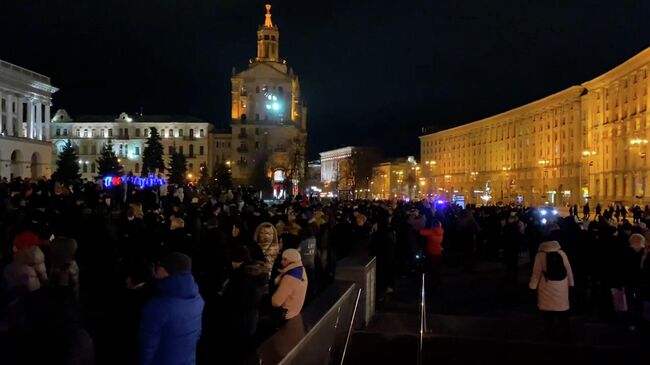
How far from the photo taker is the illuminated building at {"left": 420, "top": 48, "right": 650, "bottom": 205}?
244ft

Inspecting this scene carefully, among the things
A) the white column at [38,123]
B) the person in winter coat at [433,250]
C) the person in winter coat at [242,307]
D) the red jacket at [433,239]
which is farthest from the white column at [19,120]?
the person in winter coat at [242,307]

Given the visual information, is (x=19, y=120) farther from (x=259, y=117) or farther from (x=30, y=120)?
(x=259, y=117)

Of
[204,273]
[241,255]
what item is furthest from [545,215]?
[241,255]

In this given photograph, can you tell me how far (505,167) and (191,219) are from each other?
4459 inches

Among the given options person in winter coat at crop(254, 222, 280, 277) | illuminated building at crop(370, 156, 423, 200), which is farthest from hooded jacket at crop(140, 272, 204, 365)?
illuminated building at crop(370, 156, 423, 200)

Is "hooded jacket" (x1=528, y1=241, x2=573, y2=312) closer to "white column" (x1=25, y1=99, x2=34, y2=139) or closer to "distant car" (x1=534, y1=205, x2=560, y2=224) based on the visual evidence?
"distant car" (x1=534, y1=205, x2=560, y2=224)

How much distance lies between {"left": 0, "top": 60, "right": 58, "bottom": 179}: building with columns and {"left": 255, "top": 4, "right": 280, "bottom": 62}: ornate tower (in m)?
53.4

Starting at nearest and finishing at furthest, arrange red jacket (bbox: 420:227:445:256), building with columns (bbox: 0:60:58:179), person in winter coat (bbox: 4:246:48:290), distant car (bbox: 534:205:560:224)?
person in winter coat (bbox: 4:246:48:290) < red jacket (bbox: 420:227:445:256) < distant car (bbox: 534:205:560:224) < building with columns (bbox: 0:60:58:179)

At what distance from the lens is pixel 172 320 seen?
16.8ft

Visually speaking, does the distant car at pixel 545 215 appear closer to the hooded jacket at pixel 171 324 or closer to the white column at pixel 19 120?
the hooded jacket at pixel 171 324

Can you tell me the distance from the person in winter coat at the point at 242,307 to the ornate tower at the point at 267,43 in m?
129

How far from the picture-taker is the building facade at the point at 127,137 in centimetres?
12750

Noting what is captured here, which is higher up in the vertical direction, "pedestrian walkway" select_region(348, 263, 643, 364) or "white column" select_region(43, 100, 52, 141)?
"white column" select_region(43, 100, 52, 141)

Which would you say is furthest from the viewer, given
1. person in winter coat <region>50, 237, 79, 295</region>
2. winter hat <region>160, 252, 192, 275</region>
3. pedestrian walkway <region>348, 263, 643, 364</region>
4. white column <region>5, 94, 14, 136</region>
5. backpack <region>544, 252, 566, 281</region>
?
white column <region>5, 94, 14, 136</region>
